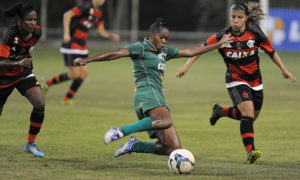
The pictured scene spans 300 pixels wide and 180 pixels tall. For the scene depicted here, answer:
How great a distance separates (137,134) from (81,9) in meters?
4.54

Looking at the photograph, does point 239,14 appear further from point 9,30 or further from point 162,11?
point 162,11

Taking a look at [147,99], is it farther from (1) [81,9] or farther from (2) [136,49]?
(1) [81,9]

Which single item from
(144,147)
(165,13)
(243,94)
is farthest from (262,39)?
(165,13)

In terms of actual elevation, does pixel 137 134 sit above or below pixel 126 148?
below

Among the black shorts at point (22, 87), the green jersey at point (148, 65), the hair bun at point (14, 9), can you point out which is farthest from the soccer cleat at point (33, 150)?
the hair bun at point (14, 9)

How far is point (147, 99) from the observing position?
23.8 feet

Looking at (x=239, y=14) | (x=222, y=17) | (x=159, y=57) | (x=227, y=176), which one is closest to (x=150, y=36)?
(x=159, y=57)

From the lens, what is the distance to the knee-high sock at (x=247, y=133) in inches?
304

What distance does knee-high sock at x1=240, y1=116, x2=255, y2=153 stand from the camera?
773 centimetres

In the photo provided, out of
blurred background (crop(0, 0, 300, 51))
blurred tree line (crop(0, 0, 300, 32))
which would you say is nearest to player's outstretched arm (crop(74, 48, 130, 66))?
blurred background (crop(0, 0, 300, 51))

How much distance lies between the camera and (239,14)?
8047 mm

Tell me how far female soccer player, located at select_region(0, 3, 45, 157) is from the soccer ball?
1.88 m

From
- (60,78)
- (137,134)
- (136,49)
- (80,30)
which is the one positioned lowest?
(60,78)

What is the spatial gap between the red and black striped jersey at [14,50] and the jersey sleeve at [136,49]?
131 cm
